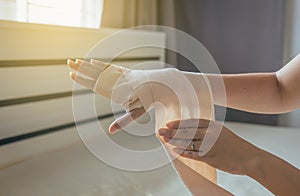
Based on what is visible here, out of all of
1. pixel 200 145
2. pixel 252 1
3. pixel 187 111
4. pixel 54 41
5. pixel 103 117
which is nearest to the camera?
pixel 200 145

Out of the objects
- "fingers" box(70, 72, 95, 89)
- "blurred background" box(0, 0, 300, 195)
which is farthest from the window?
"fingers" box(70, 72, 95, 89)

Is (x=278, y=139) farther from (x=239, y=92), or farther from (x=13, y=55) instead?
(x=13, y=55)

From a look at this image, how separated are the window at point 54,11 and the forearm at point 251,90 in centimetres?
80

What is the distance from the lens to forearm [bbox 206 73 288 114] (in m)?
0.79

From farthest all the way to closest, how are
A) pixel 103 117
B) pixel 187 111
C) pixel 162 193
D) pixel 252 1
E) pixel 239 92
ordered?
pixel 252 1 < pixel 103 117 < pixel 162 193 < pixel 239 92 < pixel 187 111

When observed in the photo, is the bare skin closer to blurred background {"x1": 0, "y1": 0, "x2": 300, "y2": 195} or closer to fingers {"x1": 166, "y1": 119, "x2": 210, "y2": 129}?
fingers {"x1": 166, "y1": 119, "x2": 210, "y2": 129}

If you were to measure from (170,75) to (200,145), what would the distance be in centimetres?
19

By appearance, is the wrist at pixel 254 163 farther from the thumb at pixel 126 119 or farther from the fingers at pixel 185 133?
the thumb at pixel 126 119

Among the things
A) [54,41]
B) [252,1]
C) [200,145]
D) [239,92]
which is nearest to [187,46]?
[252,1]

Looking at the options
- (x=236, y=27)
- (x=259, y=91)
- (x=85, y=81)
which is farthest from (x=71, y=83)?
(x=236, y=27)

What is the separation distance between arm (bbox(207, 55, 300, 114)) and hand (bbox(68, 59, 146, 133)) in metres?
0.19

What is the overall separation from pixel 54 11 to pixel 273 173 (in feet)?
3.86

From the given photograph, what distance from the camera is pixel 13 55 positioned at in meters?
1.08

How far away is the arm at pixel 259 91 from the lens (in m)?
0.78
